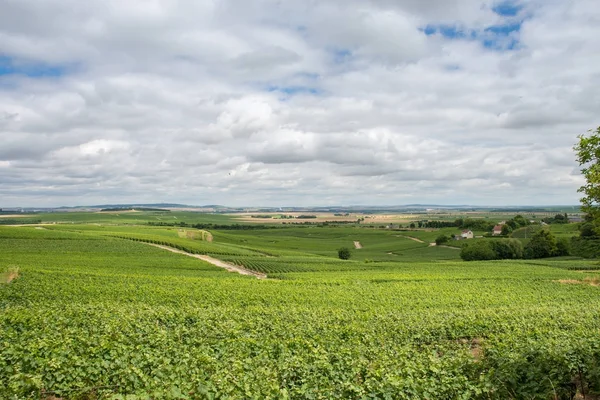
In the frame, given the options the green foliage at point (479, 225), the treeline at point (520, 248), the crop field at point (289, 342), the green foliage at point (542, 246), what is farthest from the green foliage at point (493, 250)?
the crop field at point (289, 342)

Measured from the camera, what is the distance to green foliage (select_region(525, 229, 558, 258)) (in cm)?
8944

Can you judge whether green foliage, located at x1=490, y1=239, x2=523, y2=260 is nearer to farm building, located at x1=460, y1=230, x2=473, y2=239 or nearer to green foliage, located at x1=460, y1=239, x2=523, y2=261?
green foliage, located at x1=460, y1=239, x2=523, y2=261

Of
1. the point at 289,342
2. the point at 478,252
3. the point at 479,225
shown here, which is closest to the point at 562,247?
the point at 478,252

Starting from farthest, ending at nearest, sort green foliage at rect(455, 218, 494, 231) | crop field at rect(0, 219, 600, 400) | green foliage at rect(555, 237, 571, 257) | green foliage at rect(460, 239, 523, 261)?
green foliage at rect(455, 218, 494, 231), green foliage at rect(555, 237, 571, 257), green foliage at rect(460, 239, 523, 261), crop field at rect(0, 219, 600, 400)

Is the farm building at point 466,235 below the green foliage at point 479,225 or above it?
below

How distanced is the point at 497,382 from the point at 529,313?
12.8 metres

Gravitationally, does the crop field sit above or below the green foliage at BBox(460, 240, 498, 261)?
above

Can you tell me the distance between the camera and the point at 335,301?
2747 cm

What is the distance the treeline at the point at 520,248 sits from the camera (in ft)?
291

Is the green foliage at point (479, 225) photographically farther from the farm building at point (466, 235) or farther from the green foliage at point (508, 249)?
the green foliage at point (508, 249)

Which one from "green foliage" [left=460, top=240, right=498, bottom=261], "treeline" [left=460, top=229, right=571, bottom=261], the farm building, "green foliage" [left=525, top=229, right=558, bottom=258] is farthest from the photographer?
the farm building

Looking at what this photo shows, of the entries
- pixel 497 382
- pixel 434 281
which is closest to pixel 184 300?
pixel 497 382

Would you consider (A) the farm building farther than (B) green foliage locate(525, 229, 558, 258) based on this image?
Yes

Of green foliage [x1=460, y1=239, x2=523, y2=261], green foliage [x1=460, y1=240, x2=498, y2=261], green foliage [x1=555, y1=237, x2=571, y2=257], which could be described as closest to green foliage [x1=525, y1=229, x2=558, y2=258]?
green foliage [x1=555, y1=237, x2=571, y2=257]
